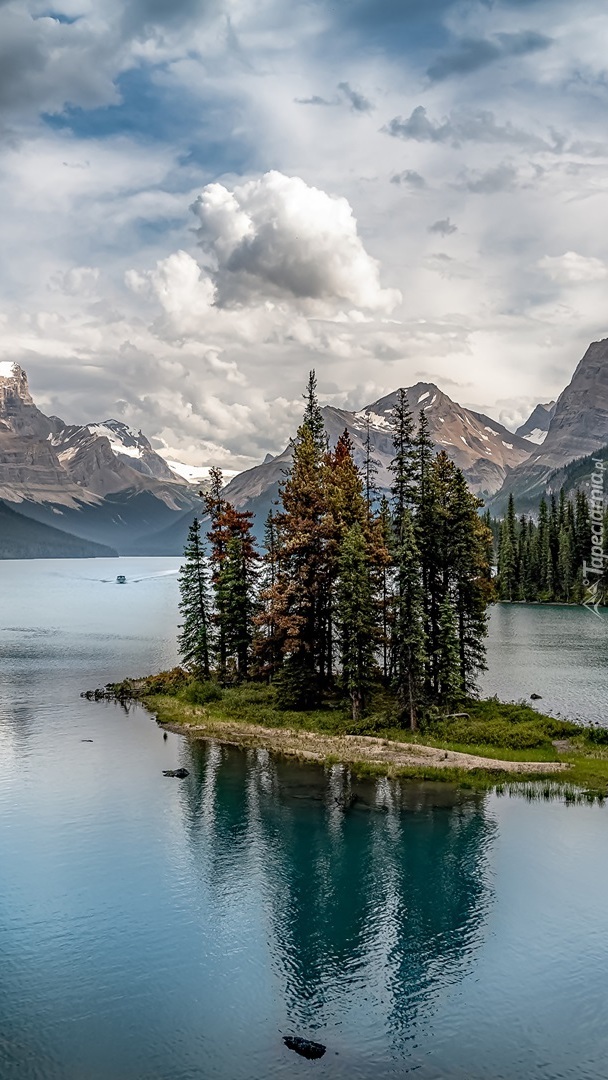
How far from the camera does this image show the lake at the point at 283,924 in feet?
76.9

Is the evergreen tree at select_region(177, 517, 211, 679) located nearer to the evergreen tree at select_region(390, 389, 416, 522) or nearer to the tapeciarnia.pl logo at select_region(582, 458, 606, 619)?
the evergreen tree at select_region(390, 389, 416, 522)

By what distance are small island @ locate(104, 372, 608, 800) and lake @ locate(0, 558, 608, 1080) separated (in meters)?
5.06

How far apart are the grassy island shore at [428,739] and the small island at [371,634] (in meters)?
0.13

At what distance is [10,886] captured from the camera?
34.4m

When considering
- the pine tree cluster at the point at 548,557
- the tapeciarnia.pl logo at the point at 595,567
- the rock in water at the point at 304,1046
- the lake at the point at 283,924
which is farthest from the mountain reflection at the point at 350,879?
the pine tree cluster at the point at 548,557

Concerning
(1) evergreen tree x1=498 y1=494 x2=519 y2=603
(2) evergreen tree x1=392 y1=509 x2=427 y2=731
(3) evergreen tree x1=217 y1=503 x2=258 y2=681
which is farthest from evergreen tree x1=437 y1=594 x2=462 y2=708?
(1) evergreen tree x1=498 y1=494 x2=519 y2=603

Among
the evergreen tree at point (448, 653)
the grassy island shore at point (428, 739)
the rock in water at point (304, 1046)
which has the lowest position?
the rock in water at point (304, 1046)

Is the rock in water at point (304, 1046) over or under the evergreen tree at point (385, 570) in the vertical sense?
under

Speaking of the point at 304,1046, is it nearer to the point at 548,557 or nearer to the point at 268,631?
the point at 268,631

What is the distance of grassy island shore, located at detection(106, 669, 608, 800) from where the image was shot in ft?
156

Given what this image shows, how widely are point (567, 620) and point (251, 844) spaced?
114 m

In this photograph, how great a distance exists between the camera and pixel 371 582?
201 ft

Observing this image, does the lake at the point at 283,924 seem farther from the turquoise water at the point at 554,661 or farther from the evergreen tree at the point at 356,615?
the turquoise water at the point at 554,661

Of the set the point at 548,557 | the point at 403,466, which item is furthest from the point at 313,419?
the point at 548,557
